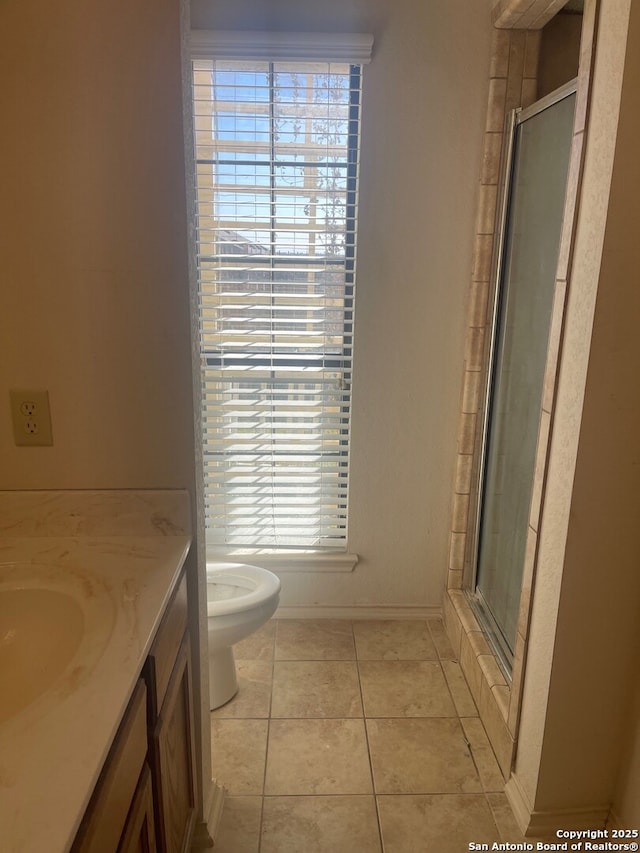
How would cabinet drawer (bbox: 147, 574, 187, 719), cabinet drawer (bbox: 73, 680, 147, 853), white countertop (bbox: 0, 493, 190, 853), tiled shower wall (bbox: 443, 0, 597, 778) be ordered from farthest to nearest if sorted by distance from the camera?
tiled shower wall (bbox: 443, 0, 597, 778)
cabinet drawer (bbox: 147, 574, 187, 719)
cabinet drawer (bbox: 73, 680, 147, 853)
white countertop (bbox: 0, 493, 190, 853)

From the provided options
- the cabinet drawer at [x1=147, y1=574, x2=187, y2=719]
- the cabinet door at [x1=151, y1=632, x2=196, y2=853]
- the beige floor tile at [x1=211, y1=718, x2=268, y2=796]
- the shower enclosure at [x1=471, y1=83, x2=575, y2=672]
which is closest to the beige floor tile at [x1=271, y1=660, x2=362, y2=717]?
the beige floor tile at [x1=211, y1=718, x2=268, y2=796]

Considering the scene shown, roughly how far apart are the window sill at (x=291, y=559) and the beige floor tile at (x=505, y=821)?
1.05 metres

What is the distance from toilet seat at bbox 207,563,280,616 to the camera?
2002mm

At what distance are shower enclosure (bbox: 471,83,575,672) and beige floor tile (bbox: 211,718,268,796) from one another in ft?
2.90

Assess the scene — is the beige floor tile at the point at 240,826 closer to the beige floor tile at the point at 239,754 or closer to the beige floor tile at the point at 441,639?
the beige floor tile at the point at 239,754

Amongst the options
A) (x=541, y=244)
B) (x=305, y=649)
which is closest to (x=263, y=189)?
(x=541, y=244)

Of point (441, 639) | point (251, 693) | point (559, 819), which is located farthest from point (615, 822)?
point (251, 693)

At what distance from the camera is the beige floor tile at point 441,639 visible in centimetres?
243

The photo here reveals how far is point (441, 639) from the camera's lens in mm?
2537

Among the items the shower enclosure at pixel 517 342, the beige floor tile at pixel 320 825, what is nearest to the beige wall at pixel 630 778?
the shower enclosure at pixel 517 342

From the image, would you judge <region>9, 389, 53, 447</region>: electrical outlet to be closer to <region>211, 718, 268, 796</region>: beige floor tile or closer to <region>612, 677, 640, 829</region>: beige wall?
<region>211, 718, 268, 796</region>: beige floor tile

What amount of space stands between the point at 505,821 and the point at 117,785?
4.19 feet

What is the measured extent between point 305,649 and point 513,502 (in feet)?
3.38

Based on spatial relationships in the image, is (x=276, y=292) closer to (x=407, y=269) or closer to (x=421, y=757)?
(x=407, y=269)
